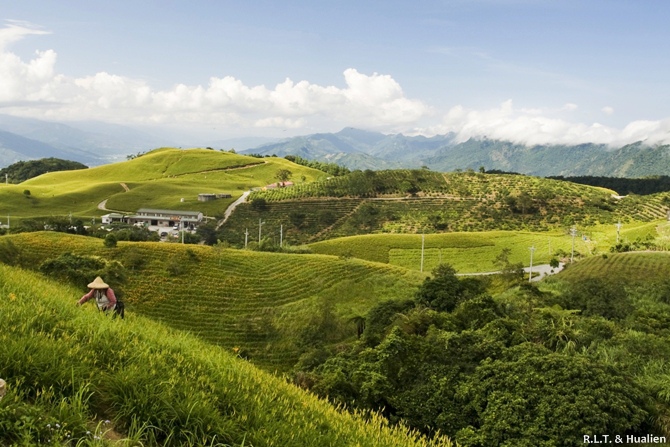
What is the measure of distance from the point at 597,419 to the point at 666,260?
47.0 m

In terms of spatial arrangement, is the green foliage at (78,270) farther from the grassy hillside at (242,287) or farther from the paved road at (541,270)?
the paved road at (541,270)

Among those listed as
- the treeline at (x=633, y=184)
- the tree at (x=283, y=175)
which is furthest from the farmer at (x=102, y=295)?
the treeline at (x=633, y=184)

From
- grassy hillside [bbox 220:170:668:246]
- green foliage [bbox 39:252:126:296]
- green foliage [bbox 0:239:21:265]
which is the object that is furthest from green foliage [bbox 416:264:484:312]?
grassy hillside [bbox 220:170:668:246]

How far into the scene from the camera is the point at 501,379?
12.4m

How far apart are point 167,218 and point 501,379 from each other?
92.2m

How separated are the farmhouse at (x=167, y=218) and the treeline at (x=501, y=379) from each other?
258 feet

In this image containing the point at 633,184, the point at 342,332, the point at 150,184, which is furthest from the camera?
the point at 633,184

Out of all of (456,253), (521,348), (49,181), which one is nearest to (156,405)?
(521,348)

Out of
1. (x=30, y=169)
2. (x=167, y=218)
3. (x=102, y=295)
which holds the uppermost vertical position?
(x=30, y=169)

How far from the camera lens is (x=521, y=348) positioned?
13.8 metres

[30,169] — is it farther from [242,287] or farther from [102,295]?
[102,295]

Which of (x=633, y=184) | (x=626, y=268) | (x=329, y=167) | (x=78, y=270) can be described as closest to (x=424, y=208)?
(x=626, y=268)

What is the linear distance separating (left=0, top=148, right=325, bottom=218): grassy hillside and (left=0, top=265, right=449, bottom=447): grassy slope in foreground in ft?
321

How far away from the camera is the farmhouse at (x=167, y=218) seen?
9419 cm
